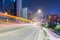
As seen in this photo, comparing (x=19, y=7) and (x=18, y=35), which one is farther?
(x=19, y=7)

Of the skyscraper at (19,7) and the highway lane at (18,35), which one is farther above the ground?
the skyscraper at (19,7)

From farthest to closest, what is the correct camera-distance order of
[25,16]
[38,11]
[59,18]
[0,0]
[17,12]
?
[17,12]
[25,16]
[0,0]
[38,11]
[59,18]

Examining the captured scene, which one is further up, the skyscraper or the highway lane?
the skyscraper

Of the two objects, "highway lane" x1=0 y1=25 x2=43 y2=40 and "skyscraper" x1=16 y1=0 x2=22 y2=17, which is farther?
"skyscraper" x1=16 y1=0 x2=22 y2=17

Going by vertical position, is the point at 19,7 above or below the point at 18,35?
above

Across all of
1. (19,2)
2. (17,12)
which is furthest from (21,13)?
(19,2)

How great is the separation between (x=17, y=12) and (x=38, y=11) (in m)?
85.0

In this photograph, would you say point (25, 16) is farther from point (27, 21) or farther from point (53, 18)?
point (53, 18)

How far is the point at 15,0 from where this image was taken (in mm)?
122750

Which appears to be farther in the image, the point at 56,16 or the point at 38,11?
the point at 38,11

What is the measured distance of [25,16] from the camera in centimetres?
11481

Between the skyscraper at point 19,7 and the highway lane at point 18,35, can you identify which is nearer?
the highway lane at point 18,35

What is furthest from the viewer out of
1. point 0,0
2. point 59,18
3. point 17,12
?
point 17,12

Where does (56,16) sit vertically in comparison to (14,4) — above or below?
below
